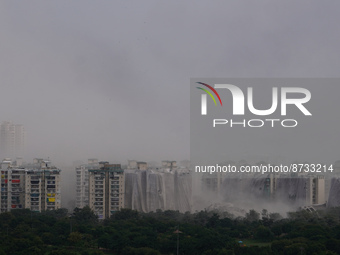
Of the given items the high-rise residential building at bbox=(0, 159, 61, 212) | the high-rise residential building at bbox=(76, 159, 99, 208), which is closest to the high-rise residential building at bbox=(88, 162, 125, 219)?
the high-rise residential building at bbox=(0, 159, 61, 212)

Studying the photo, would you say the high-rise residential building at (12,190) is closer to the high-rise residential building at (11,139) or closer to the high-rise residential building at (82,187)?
the high-rise residential building at (82,187)

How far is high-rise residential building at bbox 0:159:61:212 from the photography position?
40.9ft

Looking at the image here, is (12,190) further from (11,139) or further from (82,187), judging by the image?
(11,139)

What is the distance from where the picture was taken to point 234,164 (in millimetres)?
15344

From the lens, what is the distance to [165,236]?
28.0 feet

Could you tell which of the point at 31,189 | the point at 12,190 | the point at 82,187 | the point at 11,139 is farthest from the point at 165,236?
the point at 11,139

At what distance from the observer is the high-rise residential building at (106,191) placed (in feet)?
41.1

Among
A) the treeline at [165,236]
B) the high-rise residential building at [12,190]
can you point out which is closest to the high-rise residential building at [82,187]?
the high-rise residential building at [12,190]

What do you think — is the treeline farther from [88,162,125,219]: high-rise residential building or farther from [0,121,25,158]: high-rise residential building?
[0,121,25,158]: high-rise residential building

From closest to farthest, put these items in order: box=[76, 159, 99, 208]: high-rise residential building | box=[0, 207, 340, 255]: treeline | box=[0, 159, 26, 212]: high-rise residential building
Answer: box=[0, 207, 340, 255]: treeline, box=[0, 159, 26, 212]: high-rise residential building, box=[76, 159, 99, 208]: high-rise residential building

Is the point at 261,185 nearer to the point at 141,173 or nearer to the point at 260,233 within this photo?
the point at 141,173

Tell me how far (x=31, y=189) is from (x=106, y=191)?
1.66 meters

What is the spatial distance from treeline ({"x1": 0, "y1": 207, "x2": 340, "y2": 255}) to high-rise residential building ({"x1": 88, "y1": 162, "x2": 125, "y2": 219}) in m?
0.86

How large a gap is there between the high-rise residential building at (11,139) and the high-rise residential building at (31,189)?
853 centimetres
